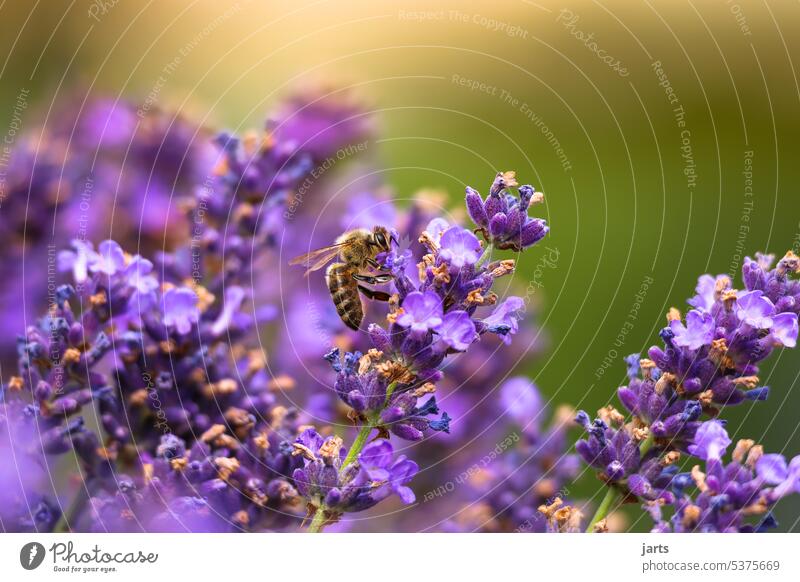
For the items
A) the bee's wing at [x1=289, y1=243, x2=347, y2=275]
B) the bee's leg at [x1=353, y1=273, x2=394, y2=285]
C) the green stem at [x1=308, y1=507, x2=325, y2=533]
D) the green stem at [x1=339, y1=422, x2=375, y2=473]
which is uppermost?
the bee's wing at [x1=289, y1=243, x2=347, y2=275]

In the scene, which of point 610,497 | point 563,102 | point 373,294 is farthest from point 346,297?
point 563,102

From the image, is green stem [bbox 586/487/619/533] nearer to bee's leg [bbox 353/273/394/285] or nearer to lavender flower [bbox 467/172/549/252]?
lavender flower [bbox 467/172/549/252]

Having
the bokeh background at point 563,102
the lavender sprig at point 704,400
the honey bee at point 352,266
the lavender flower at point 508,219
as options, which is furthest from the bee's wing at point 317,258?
the lavender sprig at point 704,400

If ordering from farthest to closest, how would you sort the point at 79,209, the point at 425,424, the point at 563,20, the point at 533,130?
the point at 533,130
the point at 563,20
the point at 79,209
the point at 425,424

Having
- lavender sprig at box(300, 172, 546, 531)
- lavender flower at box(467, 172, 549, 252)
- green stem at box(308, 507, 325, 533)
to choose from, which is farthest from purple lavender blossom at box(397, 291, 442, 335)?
green stem at box(308, 507, 325, 533)

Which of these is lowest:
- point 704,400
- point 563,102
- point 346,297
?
point 704,400
